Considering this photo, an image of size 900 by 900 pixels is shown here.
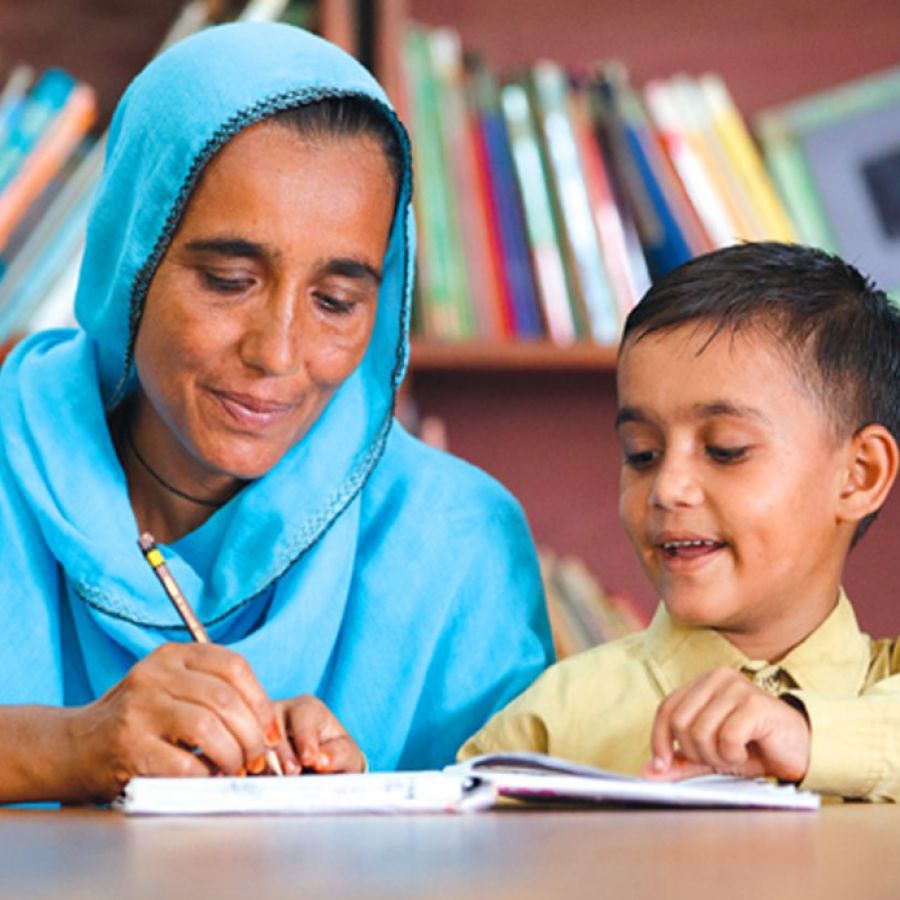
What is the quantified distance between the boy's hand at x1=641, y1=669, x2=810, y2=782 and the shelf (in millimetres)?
1186

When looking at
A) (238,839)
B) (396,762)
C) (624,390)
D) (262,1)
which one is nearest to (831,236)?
(262,1)

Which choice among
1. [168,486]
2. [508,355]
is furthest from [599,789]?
[508,355]

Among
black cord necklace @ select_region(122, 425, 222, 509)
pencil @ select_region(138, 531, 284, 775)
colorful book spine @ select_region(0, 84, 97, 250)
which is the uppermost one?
colorful book spine @ select_region(0, 84, 97, 250)

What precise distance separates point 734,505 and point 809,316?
0.22m

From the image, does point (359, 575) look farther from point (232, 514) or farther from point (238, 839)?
point (238, 839)

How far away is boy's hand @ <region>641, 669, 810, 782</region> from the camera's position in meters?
1.14

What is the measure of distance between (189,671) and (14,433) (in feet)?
2.01

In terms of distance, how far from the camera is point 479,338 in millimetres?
2359

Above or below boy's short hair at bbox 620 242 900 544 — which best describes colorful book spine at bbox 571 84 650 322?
above

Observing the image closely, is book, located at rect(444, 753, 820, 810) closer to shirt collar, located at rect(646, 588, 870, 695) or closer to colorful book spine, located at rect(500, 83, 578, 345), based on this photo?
shirt collar, located at rect(646, 588, 870, 695)

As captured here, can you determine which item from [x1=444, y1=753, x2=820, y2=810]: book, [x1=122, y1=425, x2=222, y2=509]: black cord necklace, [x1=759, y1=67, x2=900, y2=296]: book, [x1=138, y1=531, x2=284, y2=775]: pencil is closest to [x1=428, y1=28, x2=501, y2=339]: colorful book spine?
[x1=759, y1=67, x2=900, y2=296]: book

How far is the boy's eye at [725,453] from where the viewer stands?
1.48 metres

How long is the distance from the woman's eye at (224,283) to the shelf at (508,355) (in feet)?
2.58

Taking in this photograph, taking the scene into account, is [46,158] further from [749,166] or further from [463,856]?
[463,856]
